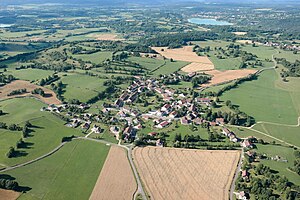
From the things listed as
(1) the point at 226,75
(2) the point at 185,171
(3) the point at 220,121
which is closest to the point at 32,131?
(2) the point at 185,171

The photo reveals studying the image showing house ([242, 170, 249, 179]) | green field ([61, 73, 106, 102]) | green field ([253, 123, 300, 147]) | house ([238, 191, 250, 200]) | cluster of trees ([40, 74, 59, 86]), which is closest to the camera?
house ([238, 191, 250, 200])

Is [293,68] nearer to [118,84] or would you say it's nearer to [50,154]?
[118,84]

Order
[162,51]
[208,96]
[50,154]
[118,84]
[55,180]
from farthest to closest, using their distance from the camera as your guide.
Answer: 1. [162,51]
2. [118,84]
3. [208,96]
4. [50,154]
5. [55,180]

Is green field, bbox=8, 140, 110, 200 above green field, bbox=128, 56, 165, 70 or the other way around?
above

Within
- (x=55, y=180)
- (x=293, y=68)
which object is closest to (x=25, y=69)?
(x=55, y=180)

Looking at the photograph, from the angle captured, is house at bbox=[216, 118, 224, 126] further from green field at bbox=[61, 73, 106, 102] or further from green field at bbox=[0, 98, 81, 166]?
green field at bbox=[61, 73, 106, 102]

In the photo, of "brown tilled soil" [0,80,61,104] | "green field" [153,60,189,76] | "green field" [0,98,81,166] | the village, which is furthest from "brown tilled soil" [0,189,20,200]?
"green field" [153,60,189,76]

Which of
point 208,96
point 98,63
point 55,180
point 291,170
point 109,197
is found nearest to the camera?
point 109,197
